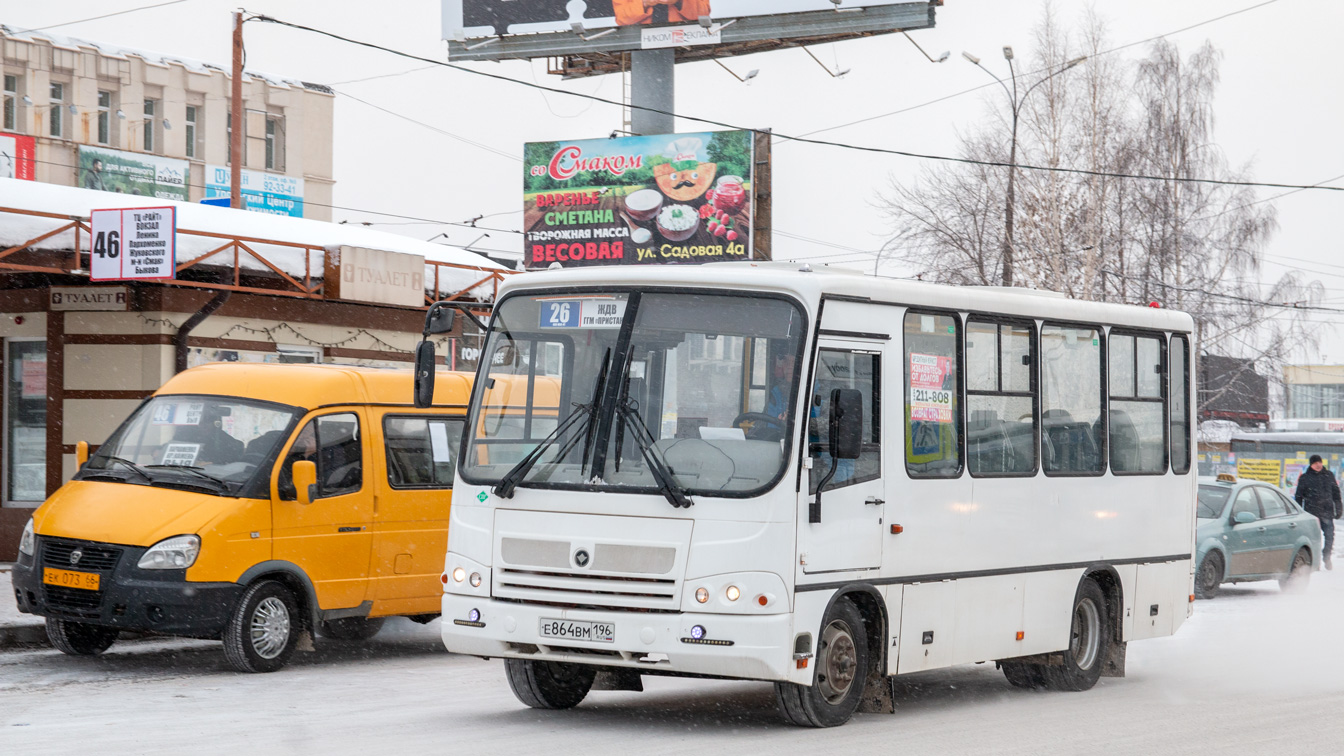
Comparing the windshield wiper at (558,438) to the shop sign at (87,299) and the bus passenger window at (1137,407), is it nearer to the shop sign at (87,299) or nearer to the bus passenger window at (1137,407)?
the bus passenger window at (1137,407)

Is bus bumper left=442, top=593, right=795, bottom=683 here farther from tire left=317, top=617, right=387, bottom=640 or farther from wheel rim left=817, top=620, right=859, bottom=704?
tire left=317, top=617, right=387, bottom=640

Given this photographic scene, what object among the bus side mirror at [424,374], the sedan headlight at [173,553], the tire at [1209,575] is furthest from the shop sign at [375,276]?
the tire at [1209,575]

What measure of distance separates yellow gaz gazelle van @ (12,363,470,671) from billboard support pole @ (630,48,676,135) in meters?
22.8

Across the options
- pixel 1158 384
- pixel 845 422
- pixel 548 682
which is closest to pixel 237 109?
pixel 1158 384

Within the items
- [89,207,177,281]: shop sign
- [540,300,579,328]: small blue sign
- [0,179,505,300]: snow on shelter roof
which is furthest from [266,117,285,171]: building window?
[540,300,579,328]: small blue sign

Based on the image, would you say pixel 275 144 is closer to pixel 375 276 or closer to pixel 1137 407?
pixel 375 276

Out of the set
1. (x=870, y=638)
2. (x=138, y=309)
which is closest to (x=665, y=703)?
(x=870, y=638)

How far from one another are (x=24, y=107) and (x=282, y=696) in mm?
55747

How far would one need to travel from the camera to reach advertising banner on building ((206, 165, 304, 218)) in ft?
213

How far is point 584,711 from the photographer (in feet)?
32.6

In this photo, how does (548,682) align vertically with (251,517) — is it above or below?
below

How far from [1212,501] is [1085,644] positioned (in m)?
9.85

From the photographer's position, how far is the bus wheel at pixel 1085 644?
11.6m

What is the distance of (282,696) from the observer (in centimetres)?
1049
